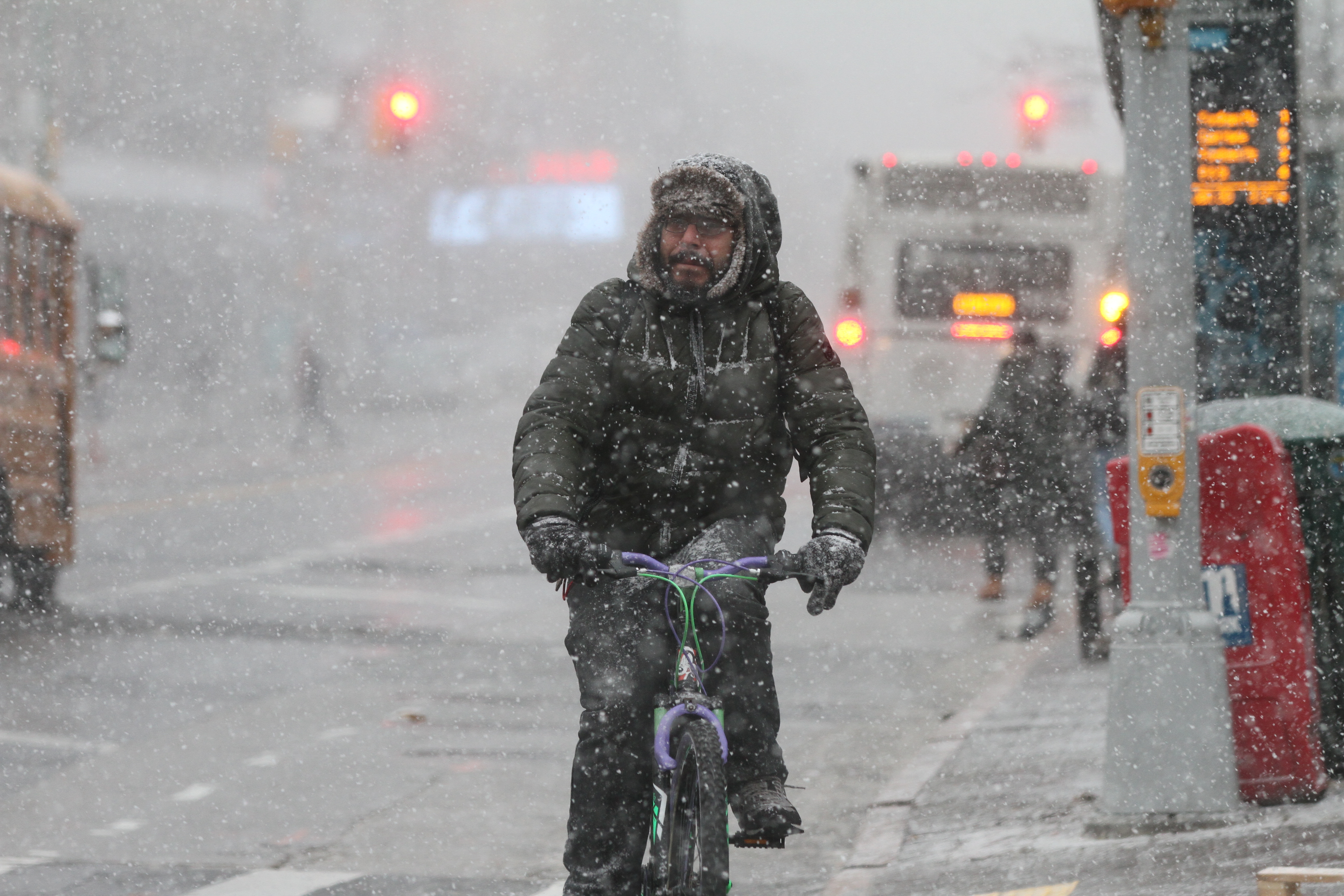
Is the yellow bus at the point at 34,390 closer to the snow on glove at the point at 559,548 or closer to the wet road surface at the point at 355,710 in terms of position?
the wet road surface at the point at 355,710

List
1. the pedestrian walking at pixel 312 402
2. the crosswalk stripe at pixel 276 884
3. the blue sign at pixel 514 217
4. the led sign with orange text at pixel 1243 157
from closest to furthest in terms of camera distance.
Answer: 1. the crosswalk stripe at pixel 276 884
2. the led sign with orange text at pixel 1243 157
3. the pedestrian walking at pixel 312 402
4. the blue sign at pixel 514 217

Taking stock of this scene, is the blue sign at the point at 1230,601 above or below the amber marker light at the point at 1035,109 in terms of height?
below

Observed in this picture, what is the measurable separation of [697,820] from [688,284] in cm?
121

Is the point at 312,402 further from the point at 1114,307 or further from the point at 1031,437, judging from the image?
the point at 1031,437

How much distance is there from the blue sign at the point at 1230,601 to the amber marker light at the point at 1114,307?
19.1 ft

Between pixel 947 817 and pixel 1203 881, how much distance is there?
55.5 inches

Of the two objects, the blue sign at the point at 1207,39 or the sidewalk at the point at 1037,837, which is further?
the blue sign at the point at 1207,39

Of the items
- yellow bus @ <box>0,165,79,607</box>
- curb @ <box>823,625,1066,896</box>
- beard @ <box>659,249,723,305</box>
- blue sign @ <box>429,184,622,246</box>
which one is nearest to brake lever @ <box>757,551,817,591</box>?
beard @ <box>659,249,723,305</box>

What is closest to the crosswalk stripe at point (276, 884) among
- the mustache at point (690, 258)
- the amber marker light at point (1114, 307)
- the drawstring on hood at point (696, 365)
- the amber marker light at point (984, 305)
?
the drawstring on hood at point (696, 365)

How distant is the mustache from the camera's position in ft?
13.7

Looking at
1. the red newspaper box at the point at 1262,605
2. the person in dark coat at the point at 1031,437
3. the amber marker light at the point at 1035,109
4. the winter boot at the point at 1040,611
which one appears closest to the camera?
the red newspaper box at the point at 1262,605

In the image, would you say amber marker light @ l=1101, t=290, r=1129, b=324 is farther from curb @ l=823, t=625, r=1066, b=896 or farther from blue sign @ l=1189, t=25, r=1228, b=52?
blue sign @ l=1189, t=25, r=1228, b=52

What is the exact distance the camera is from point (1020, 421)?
455 inches

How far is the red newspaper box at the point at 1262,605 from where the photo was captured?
20.2ft
